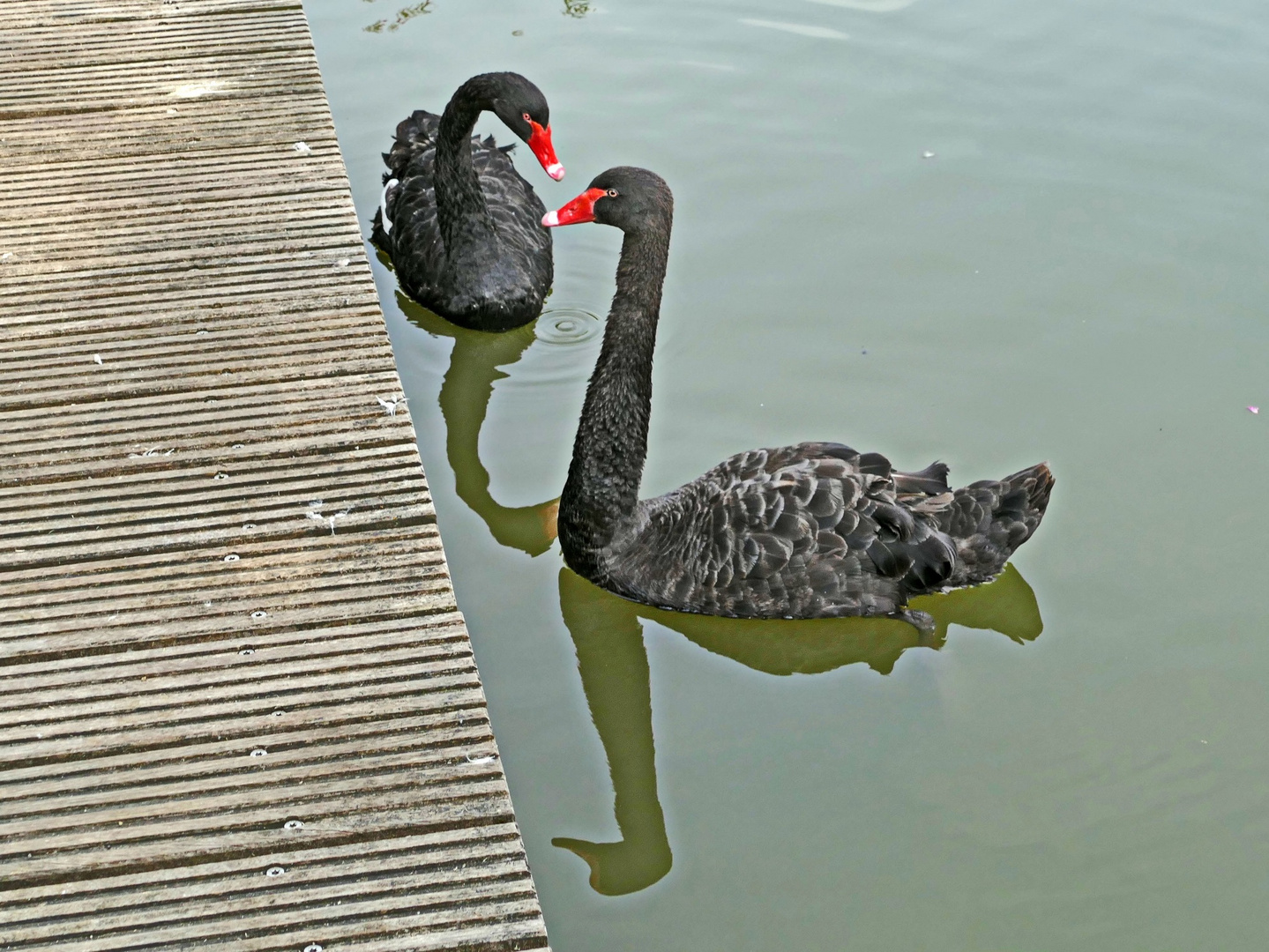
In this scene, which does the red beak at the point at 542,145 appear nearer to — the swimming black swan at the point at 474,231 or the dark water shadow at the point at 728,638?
the swimming black swan at the point at 474,231

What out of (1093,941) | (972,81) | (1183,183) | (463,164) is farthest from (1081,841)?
(972,81)

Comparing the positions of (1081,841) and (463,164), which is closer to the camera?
(1081,841)

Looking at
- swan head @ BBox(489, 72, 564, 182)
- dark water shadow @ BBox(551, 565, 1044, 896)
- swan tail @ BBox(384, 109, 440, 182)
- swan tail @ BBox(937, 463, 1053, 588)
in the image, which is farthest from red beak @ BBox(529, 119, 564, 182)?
swan tail @ BBox(937, 463, 1053, 588)

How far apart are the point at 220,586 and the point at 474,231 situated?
10.2 feet

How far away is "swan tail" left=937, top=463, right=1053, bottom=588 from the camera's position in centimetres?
437

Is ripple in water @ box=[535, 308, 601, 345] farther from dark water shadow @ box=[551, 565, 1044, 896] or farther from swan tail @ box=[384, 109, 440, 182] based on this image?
dark water shadow @ box=[551, 565, 1044, 896]

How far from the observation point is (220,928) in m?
2.38

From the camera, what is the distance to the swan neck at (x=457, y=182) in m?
5.95

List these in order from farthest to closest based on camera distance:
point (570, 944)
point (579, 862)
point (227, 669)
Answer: point (579, 862) < point (570, 944) < point (227, 669)

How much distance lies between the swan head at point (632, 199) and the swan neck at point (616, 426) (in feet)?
0.28

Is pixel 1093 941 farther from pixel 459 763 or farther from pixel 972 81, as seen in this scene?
pixel 972 81

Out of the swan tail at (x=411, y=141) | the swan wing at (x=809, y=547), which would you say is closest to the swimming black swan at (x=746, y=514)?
the swan wing at (x=809, y=547)

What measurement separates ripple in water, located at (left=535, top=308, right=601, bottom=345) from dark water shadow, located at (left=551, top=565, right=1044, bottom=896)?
1710 mm

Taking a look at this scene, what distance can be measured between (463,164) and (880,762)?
357cm
